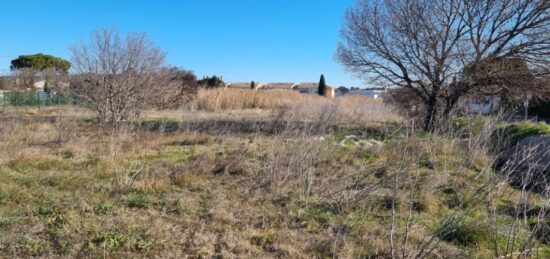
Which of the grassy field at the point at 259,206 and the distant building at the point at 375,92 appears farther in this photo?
the distant building at the point at 375,92

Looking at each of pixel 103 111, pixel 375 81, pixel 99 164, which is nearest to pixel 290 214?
pixel 99 164

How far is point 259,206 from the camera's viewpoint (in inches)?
184

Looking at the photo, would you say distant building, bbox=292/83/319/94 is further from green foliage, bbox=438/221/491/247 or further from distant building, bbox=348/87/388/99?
green foliage, bbox=438/221/491/247

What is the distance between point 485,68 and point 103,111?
11.7 metres

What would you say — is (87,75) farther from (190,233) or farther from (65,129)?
(190,233)

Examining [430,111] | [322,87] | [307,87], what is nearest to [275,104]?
[430,111]

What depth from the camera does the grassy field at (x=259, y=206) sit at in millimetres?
3434

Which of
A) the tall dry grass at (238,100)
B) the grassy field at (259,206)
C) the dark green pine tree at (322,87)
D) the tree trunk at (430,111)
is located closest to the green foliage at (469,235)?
the grassy field at (259,206)

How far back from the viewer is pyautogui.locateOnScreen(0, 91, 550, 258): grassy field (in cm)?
A: 343

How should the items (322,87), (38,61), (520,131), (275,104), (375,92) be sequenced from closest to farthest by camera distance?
(520,131)
(275,104)
(375,92)
(38,61)
(322,87)

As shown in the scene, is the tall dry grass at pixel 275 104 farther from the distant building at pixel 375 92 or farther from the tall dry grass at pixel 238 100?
the distant building at pixel 375 92

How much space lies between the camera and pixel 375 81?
48.8 feet

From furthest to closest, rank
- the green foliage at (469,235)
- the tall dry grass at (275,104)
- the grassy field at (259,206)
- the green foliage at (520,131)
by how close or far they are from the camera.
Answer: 1. the tall dry grass at (275,104)
2. the green foliage at (520,131)
3. the green foliage at (469,235)
4. the grassy field at (259,206)

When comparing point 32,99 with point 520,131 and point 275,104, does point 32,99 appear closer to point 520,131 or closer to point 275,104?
point 275,104
